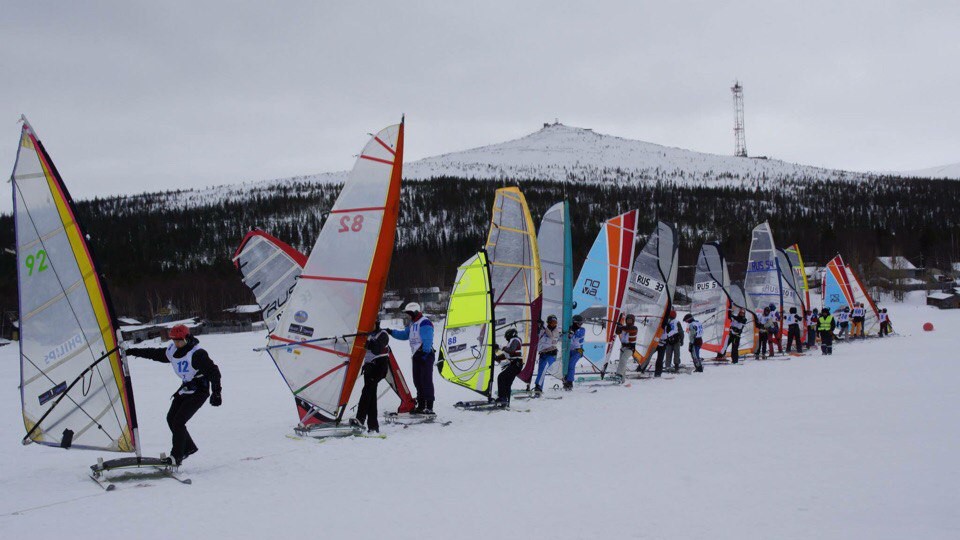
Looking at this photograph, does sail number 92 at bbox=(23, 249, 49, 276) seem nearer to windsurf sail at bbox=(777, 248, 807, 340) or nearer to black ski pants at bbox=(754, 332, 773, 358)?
black ski pants at bbox=(754, 332, 773, 358)

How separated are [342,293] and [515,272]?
444 centimetres

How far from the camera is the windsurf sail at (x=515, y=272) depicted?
43.7 feet

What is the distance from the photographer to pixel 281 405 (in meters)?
13.0

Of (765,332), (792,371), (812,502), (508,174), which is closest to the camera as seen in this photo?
(812,502)

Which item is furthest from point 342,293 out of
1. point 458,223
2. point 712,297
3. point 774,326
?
point 458,223

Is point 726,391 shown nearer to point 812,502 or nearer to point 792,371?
point 792,371

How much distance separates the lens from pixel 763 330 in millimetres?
20547

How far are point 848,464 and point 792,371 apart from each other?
31.8 ft

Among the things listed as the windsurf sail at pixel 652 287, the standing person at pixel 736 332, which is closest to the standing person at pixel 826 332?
the standing person at pixel 736 332

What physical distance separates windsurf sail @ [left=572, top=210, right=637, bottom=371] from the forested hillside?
56.8 m

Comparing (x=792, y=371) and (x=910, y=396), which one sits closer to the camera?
(x=910, y=396)

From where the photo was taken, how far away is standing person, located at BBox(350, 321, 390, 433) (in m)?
9.34

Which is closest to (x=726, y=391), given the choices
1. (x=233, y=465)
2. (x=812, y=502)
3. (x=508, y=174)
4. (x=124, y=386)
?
(x=812, y=502)

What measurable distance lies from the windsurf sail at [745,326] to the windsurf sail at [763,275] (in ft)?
1.48
